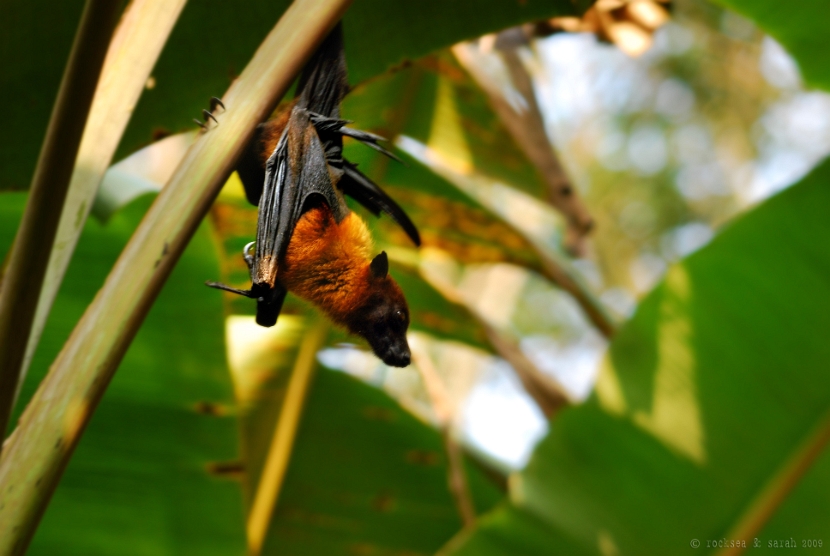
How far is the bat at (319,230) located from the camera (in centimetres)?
126

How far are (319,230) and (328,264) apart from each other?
2.4 inches

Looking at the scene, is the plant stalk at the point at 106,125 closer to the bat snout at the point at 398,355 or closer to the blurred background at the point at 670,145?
the bat snout at the point at 398,355

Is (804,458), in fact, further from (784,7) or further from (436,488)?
(436,488)

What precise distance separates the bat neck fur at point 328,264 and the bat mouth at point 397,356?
0.32 feet

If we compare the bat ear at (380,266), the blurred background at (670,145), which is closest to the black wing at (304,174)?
the bat ear at (380,266)

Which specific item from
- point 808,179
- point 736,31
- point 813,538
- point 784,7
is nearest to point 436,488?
point 813,538

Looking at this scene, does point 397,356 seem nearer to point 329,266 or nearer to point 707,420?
point 329,266

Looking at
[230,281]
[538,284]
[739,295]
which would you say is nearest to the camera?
[739,295]

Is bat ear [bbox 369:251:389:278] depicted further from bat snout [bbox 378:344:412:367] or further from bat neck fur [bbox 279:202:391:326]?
bat snout [bbox 378:344:412:367]

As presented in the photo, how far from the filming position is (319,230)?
1.30m

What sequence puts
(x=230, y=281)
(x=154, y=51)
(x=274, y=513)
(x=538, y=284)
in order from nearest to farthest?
(x=154, y=51), (x=230, y=281), (x=274, y=513), (x=538, y=284)

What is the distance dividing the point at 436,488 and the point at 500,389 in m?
7.83

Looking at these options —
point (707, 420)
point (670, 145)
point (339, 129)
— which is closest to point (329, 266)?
point (339, 129)

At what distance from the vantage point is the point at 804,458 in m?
2.00
